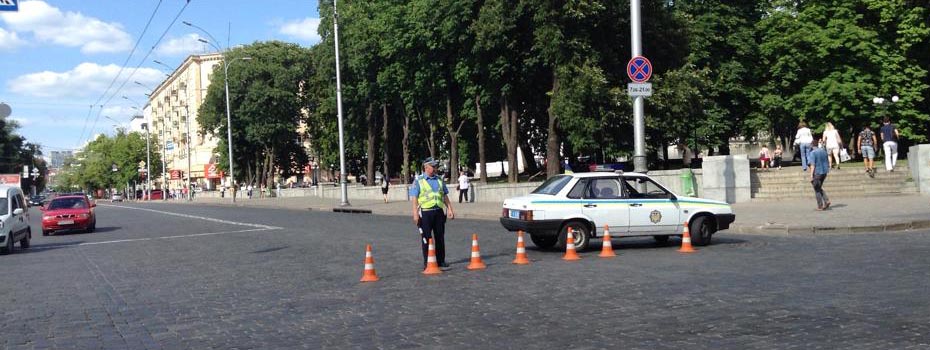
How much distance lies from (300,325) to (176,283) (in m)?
4.91

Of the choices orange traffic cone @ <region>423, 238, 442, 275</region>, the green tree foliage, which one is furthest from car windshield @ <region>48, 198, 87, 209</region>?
the green tree foliage

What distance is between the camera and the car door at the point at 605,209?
15266mm

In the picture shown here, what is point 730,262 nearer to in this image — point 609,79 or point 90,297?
point 90,297

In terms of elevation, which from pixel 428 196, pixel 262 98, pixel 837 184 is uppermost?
A: pixel 262 98

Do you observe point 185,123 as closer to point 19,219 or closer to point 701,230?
point 19,219

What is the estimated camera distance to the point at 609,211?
1529 centimetres

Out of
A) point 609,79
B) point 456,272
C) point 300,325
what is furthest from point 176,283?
point 609,79

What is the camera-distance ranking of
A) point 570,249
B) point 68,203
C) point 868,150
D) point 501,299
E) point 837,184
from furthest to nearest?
point 68,203 → point 868,150 → point 837,184 → point 570,249 → point 501,299

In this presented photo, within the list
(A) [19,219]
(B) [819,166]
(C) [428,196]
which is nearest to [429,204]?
(C) [428,196]

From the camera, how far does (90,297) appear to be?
11.6 meters

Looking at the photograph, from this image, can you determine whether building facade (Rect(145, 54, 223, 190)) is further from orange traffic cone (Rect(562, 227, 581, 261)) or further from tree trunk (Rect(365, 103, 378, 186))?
orange traffic cone (Rect(562, 227, 581, 261))

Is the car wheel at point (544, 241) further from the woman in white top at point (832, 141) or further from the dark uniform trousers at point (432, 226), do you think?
the woman in white top at point (832, 141)

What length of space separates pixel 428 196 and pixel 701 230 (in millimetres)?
5435

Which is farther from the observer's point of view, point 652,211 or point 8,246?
point 8,246
